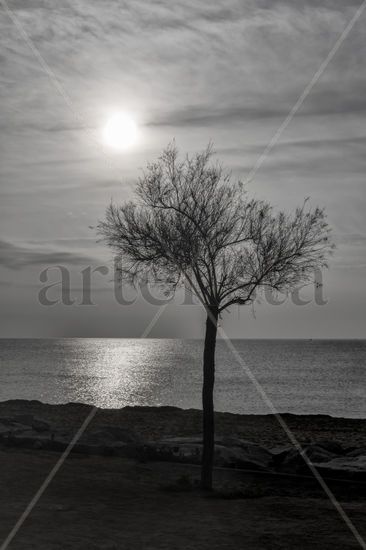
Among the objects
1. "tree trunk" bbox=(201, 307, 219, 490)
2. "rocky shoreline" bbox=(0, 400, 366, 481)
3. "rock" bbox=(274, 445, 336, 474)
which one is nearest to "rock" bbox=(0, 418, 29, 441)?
"rocky shoreline" bbox=(0, 400, 366, 481)

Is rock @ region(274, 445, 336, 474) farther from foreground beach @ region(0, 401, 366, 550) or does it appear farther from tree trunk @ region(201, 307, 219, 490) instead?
tree trunk @ region(201, 307, 219, 490)

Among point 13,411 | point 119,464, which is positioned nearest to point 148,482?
point 119,464

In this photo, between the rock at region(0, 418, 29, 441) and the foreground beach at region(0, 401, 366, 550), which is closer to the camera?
the foreground beach at region(0, 401, 366, 550)

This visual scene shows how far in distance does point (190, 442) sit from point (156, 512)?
7.88 meters

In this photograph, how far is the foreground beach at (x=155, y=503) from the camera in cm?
1148

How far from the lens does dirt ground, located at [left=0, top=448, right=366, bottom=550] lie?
11.3 meters

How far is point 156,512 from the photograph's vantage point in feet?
44.3

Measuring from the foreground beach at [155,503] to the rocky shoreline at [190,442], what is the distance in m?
0.11

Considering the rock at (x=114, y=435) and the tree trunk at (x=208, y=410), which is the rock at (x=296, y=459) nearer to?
the tree trunk at (x=208, y=410)

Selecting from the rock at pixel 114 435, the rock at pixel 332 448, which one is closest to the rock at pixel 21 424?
the rock at pixel 114 435

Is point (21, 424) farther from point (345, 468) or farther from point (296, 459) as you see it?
point (345, 468)

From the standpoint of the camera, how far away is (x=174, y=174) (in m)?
16.0

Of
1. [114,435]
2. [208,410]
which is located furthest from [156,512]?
[114,435]

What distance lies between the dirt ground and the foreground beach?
20mm
